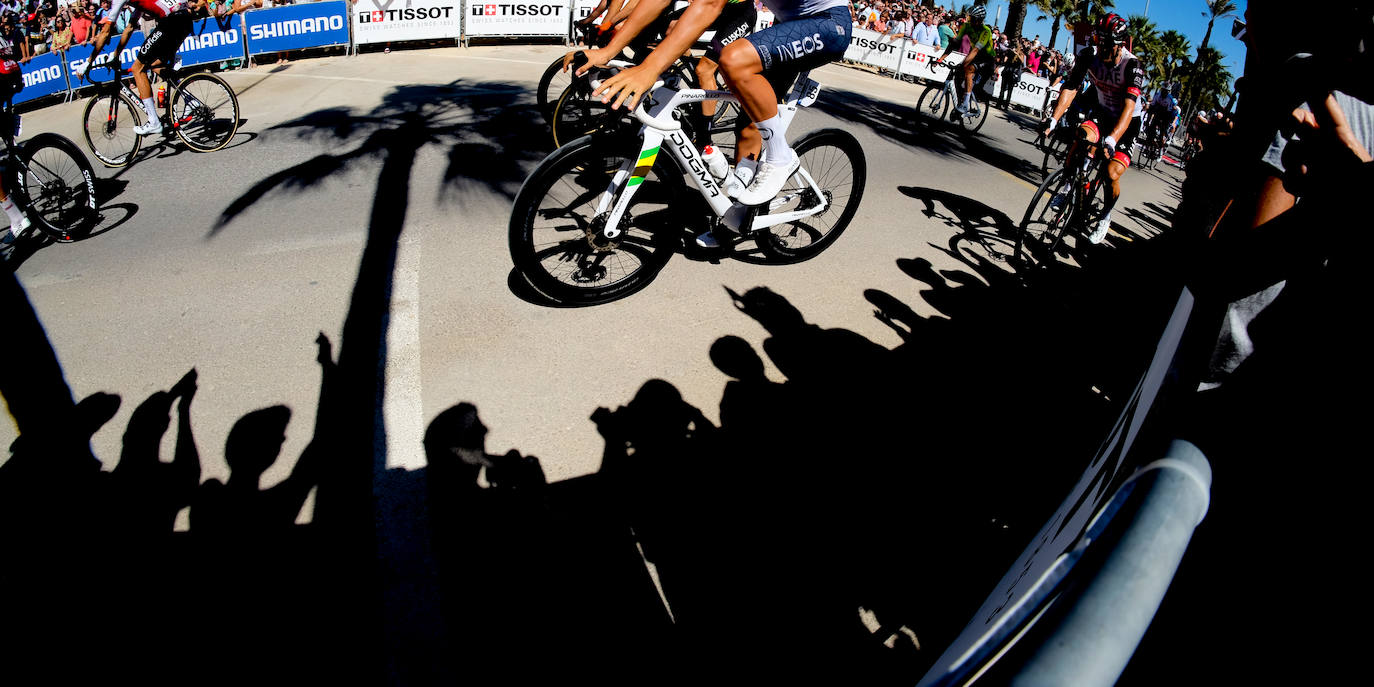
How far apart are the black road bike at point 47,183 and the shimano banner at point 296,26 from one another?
967 cm

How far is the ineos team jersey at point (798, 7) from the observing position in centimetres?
400

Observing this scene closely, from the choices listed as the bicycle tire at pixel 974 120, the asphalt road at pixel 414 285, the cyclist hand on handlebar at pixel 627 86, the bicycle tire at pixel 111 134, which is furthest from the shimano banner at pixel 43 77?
the bicycle tire at pixel 974 120

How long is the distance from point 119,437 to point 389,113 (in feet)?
23.6

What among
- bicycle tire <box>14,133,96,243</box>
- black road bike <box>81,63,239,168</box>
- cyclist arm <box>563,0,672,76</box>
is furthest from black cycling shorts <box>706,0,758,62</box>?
black road bike <box>81,63,239,168</box>

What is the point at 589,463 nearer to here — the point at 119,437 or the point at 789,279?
the point at 119,437

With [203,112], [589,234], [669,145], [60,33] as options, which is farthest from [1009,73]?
[60,33]

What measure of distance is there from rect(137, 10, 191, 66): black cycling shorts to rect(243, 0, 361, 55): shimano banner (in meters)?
6.81

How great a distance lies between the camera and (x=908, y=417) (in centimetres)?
348

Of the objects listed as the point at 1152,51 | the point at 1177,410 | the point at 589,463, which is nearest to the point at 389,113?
the point at 589,463

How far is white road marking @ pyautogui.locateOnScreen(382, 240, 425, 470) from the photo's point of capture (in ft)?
9.78

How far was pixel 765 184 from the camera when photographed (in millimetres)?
4113

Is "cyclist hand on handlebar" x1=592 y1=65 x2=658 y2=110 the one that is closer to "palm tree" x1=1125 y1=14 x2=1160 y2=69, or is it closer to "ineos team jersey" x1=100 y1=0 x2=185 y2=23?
"ineos team jersey" x1=100 y1=0 x2=185 y2=23

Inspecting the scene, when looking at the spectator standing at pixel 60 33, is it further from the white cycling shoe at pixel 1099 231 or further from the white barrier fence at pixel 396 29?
the white cycling shoe at pixel 1099 231

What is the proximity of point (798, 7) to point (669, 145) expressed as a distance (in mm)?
1243
